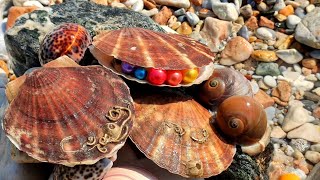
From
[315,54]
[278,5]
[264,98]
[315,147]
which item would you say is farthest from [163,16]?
[315,147]

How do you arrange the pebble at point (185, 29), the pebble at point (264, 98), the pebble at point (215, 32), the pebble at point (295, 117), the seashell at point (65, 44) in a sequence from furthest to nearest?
the pebble at point (185, 29), the pebble at point (215, 32), the pebble at point (264, 98), the pebble at point (295, 117), the seashell at point (65, 44)

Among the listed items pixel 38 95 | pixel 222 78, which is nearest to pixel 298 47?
pixel 222 78

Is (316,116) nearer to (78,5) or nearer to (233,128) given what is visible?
(233,128)

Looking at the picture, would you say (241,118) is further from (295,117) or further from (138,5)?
(138,5)

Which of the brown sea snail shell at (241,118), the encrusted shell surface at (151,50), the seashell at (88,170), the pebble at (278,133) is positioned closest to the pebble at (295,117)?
the pebble at (278,133)

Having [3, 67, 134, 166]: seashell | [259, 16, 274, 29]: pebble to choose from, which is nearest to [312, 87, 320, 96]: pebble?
[259, 16, 274, 29]: pebble

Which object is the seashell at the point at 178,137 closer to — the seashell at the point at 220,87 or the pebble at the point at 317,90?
the seashell at the point at 220,87
